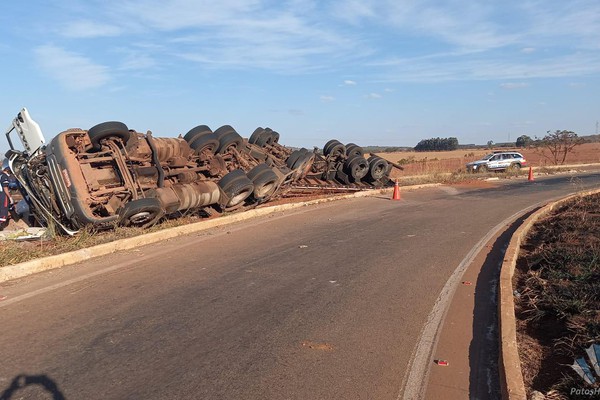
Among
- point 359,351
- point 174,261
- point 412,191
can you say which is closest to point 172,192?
point 174,261

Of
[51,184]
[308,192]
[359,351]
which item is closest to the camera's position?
[359,351]

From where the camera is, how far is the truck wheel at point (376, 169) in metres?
21.2

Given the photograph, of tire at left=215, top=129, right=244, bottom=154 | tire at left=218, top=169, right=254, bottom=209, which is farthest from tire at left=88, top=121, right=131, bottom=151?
tire at left=215, top=129, right=244, bottom=154

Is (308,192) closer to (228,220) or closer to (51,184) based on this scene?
(228,220)

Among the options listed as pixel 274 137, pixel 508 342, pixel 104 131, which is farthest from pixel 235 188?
pixel 508 342

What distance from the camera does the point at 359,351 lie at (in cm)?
478

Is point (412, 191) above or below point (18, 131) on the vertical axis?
below

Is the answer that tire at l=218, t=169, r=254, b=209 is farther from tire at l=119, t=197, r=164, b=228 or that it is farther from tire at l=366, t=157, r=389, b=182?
tire at l=366, t=157, r=389, b=182

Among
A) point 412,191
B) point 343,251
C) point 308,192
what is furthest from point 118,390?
point 412,191

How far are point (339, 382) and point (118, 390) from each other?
5.67ft

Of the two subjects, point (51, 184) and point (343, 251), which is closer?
point (343, 251)

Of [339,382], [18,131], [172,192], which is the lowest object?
[339,382]

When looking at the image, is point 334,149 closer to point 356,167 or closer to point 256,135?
point 356,167

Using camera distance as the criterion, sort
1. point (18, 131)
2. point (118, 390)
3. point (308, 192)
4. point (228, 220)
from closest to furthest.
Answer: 1. point (118, 390)
2. point (18, 131)
3. point (228, 220)
4. point (308, 192)
